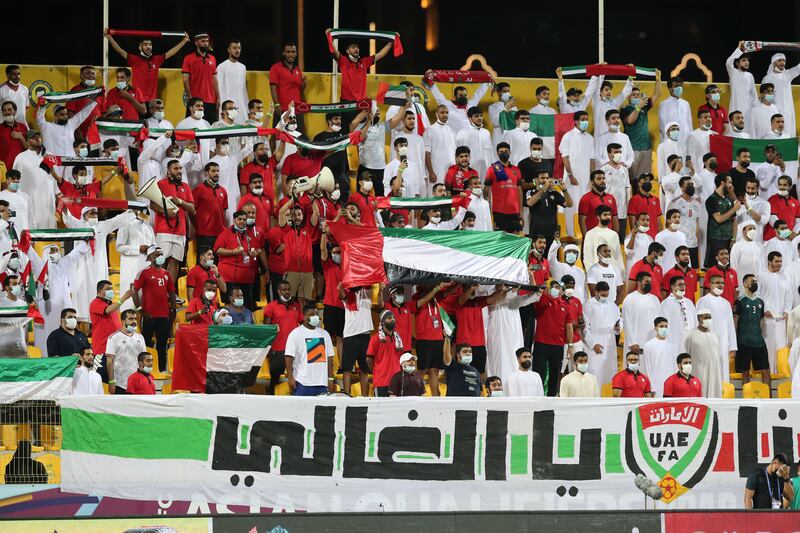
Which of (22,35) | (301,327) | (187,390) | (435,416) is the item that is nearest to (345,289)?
(301,327)

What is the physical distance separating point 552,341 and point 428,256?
2.03 m

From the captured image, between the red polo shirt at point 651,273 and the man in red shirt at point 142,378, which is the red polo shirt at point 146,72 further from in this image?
the red polo shirt at point 651,273

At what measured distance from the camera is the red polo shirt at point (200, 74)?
24.8 metres

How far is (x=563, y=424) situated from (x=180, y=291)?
23.9 ft

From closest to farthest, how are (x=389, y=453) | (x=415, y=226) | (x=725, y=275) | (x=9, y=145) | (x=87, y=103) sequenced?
1. (x=389, y=453)
2. (x=725, y=275)
3. (x=415, y=226)
4. (x=9, y=145)
5. (x=87, y=103)

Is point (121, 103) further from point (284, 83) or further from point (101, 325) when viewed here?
point (101, 325)

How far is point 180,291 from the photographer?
22.5 metres

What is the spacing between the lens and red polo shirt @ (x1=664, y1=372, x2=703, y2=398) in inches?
778

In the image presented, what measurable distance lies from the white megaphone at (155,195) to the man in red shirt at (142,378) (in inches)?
133

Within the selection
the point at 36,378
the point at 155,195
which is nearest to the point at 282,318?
the point at 155,195

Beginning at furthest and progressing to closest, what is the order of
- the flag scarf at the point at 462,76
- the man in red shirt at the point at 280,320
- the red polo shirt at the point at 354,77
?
the flag scarf at the point at 462,76 → the red polo shirt at the point at 354,77 → the man in red shirt at the point at 280,320

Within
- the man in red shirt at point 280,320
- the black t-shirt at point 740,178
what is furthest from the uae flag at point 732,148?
the man in red shirt at point 280,320

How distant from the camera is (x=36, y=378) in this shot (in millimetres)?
17328

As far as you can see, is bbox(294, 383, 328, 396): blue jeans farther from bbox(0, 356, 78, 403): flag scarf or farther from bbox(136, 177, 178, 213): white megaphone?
bbox(136, 177, 178, 213): white megaphone
